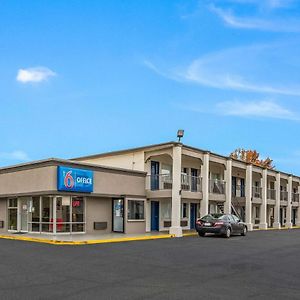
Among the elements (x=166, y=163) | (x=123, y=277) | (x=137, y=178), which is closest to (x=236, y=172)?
(x=166, y=163)

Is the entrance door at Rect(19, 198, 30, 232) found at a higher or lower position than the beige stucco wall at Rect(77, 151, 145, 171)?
lower

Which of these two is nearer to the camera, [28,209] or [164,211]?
[28,209]

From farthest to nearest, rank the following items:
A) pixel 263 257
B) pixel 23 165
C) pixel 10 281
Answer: pixel 23 165, pixel 263 257, pixel 10 281

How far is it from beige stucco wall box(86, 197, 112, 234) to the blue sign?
1.33 m

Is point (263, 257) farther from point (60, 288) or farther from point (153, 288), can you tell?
point (60, 288)

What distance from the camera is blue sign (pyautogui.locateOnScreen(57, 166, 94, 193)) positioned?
23375 millimetres

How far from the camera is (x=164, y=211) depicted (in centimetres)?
3212

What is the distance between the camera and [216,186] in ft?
112

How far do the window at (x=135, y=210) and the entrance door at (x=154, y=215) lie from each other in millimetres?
2268

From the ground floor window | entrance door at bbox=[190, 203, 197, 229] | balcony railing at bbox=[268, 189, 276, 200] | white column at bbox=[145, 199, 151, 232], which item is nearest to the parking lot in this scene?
the ground floor window

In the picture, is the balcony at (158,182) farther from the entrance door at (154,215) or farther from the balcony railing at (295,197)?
the balcony railing at (295,197)

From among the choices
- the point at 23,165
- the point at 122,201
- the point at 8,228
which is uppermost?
the point at 23,165

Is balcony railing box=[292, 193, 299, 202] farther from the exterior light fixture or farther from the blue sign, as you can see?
the blue sign

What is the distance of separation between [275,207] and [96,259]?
34.2 m
